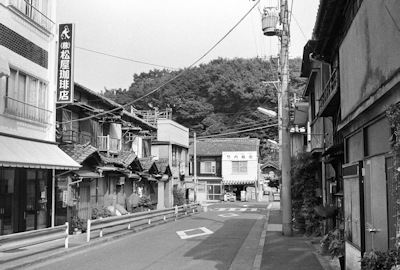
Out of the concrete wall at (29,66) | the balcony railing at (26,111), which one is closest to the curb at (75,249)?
the concrete wall at (29,66)

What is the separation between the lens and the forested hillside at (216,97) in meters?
62.9

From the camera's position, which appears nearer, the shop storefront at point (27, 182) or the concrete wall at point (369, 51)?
the concrete wall at point (369, 51)

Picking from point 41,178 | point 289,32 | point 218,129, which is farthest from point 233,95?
point 41,178

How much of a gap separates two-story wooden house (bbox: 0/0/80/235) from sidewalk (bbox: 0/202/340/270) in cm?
183

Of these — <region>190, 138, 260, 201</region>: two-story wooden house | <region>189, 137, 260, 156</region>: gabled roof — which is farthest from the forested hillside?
<region>190, 138, 260, 201</region>: two-story wooden house

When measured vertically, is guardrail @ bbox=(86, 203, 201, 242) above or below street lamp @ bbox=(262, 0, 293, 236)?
below

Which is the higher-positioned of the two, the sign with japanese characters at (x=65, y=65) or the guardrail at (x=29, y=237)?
the sign with japanese characters at (x=65, y=65)

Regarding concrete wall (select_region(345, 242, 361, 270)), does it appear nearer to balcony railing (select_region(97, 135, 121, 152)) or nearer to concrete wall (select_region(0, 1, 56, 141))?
concrete wall (select_region(0, 1, 56, 141))

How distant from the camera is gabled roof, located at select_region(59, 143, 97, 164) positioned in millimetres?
20203

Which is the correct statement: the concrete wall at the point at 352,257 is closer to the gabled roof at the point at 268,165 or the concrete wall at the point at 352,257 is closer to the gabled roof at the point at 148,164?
the gabled roof at the point at 148,164

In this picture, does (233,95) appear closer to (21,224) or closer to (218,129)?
(218,129)

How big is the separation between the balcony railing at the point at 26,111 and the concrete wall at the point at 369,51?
11.1 metres

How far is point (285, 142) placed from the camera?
1958 centimetres

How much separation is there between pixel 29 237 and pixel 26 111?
5.90m
